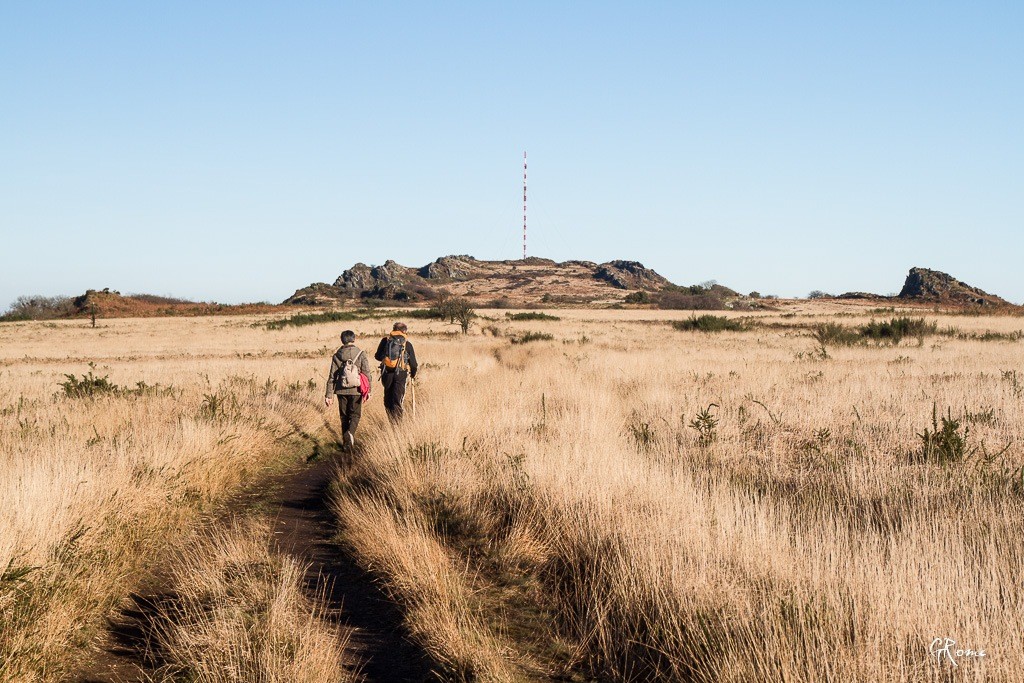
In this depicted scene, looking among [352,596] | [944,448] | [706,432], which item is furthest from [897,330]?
[352,596]

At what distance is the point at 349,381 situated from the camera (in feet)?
36.8

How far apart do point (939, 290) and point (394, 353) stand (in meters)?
114

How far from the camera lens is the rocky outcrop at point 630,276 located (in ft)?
568

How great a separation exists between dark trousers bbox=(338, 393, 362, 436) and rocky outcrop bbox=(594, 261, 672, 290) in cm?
15948

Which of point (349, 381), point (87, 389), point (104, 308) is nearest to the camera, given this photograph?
point (349, 381)

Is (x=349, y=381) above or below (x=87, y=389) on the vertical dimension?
above

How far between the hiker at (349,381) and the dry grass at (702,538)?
1.22 m

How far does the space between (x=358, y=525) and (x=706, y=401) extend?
29.5 feet

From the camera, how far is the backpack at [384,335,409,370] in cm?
1214

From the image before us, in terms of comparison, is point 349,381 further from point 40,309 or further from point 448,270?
point 448,270

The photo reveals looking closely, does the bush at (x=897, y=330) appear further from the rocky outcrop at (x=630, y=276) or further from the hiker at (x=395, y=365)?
the rocky outcrop at (x=630, y=276)

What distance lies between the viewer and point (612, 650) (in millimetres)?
4449

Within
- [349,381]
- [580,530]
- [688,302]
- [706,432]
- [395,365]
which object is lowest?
[580,530]

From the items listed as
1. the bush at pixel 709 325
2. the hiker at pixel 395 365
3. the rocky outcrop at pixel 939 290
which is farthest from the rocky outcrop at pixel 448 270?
the hiker at pixel 395 365
